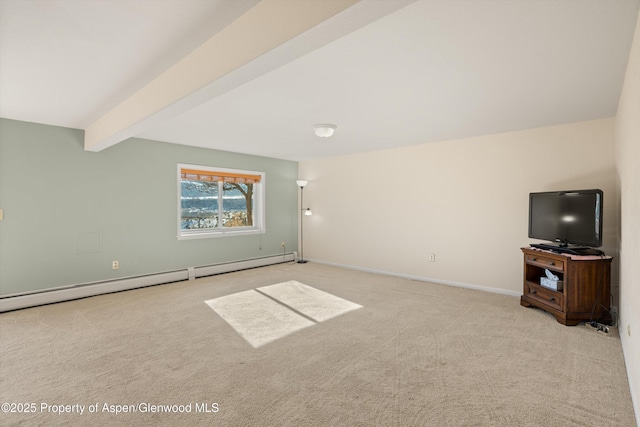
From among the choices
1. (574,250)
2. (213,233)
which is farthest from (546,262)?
(213,233)

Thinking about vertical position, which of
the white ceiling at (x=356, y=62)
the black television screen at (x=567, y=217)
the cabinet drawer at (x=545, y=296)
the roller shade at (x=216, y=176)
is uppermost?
the white ceiling at (x=356, y=62)

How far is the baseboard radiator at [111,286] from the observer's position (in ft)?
12.1

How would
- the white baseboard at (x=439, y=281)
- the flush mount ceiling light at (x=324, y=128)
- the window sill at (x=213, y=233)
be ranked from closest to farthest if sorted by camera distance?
1. the flush mount ceiling light at (x=324, y=128)
2. the white baseboard at (x=439, y=281)
3. the window sill at (x=213, y=233)

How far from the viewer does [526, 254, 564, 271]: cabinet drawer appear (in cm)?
325

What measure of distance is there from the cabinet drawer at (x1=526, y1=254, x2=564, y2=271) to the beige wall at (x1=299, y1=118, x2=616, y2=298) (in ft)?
2.00

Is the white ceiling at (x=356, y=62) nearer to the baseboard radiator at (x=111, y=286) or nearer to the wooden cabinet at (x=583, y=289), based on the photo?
the wooden cabinet at (x=583, y=289)

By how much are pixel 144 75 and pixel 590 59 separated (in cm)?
337

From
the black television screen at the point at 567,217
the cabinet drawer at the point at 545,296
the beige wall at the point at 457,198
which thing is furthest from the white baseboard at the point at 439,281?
the black television screen at the point at 567,217

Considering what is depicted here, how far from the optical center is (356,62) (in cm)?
227

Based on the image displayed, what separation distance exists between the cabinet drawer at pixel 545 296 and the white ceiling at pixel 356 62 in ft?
6.43

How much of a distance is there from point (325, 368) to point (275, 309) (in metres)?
1.45

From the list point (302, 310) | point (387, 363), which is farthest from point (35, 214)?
point (387, 363)

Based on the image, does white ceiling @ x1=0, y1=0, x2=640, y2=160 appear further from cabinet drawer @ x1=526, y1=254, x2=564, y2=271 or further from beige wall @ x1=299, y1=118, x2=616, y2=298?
cabinet drawer @ x1=526, y1=254, x2=564, y2=271

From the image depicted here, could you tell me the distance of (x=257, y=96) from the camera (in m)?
2.97
